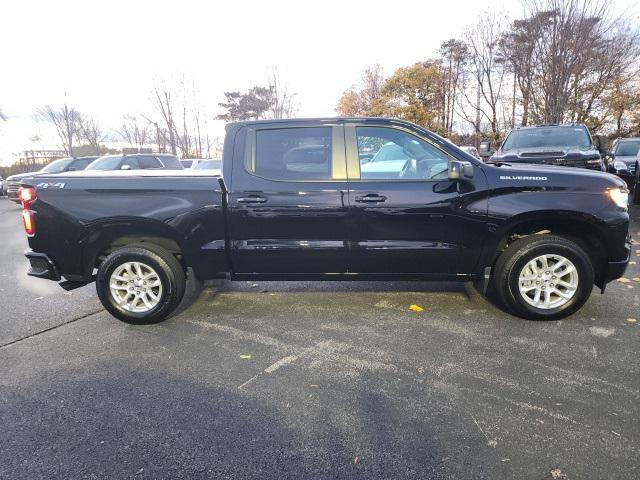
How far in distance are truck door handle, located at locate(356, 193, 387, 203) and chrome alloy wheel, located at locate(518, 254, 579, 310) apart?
145 cm

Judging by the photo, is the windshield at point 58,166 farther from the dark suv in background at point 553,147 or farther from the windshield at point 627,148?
the windshield at point 627,148

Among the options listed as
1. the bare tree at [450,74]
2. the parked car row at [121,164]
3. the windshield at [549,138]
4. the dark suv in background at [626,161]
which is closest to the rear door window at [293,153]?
the windshield at [549,138]

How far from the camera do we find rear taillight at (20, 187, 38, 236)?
3.93 metres

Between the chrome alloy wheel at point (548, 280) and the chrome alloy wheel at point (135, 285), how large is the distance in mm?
3428

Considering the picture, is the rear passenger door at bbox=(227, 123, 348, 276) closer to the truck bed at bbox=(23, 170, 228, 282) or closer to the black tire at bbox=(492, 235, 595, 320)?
the truck bed at bbox=(23, 170, 228, 282)

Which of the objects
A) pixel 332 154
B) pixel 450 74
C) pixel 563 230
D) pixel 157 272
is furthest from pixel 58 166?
pixel 450 74

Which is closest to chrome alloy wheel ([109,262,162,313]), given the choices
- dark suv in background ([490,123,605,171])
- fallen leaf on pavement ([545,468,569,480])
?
fallen leaf on pavement ([545,468,569,480])

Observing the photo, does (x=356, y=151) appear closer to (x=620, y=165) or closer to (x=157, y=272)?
(x=157, y=272)

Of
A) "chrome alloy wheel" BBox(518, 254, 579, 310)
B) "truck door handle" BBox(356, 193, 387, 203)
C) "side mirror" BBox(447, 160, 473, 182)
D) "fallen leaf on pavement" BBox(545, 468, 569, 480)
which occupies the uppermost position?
"side mirror" BBox(447, 160, 473, 182)

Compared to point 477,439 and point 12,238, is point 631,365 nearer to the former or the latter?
point 477,439

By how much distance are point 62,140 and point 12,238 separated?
104 feet

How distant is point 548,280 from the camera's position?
12.8 feet

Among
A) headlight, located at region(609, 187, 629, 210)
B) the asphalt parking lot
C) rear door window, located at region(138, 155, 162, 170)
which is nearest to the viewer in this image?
the asphalt parking lot

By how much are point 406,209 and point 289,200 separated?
1.05 metres
